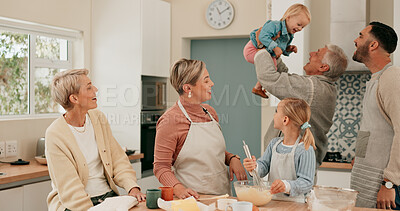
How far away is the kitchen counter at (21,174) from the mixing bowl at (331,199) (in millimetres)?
2132

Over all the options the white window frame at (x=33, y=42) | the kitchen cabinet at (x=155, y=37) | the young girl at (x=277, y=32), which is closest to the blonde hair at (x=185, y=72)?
the young girl at (x=277, y=32)

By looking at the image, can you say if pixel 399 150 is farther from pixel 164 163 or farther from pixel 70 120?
pixel 70 120

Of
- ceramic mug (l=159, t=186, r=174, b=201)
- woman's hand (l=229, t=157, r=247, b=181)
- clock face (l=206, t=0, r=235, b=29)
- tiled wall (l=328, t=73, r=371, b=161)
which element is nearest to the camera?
ceramic mug (l=159, t=186, r=174, b=201)

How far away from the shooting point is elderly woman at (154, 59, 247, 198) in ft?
7.93

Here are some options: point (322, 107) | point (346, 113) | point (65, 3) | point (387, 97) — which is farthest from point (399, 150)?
point (65, 3)

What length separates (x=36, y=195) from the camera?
336cm

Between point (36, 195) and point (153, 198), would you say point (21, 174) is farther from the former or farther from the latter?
point (153, 198)

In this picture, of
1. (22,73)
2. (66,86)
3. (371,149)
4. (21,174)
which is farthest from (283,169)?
(22,73)

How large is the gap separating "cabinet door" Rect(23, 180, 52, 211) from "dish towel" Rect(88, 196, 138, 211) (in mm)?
1481

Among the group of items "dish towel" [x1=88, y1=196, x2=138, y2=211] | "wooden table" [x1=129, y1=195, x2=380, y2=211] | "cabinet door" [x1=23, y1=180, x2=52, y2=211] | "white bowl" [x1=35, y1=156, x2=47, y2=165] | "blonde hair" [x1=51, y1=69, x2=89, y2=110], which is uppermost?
"blonde hair" [x1=51, y1=69, x2=89, y2=110]

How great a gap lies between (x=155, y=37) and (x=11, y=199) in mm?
2425

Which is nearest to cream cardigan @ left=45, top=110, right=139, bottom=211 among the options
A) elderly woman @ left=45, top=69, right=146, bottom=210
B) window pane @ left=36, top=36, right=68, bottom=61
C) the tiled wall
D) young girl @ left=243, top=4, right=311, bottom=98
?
elderly woman @ left=45, top=69, right=146, bottom=210

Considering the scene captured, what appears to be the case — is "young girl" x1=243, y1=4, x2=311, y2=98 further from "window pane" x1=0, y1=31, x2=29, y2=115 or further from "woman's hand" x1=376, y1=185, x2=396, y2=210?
"window pane" x1=0, y1=31, x2=29, y2=115

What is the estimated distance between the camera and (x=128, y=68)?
4.76m
